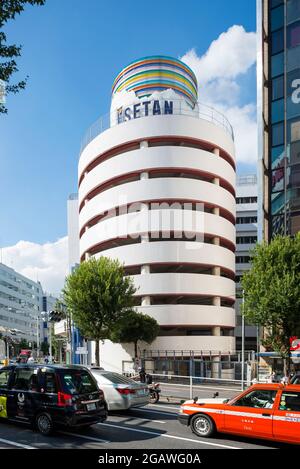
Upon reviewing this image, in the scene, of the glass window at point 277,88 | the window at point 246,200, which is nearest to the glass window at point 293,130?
the glass window at point 277,88

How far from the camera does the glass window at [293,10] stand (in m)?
32.2

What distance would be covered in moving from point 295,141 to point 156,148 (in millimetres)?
15482

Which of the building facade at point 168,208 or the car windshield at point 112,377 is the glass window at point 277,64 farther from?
the car windshield at point 112,377

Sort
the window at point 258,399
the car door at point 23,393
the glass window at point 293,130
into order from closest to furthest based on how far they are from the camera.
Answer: the window at point 258,399 < the car door at point 23,393 < the glass window at point 293,130

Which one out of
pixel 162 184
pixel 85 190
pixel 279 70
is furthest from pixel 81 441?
pixel 85 190

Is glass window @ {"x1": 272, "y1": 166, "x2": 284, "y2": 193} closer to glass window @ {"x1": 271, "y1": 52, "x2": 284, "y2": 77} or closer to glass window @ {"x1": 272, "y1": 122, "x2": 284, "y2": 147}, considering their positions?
glass window @ {"x1": 272, "y1": 122, "x2": 284, "y2": 147}

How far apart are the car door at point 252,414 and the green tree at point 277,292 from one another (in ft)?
34.8

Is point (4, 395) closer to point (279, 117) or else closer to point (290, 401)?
point (290, 401)

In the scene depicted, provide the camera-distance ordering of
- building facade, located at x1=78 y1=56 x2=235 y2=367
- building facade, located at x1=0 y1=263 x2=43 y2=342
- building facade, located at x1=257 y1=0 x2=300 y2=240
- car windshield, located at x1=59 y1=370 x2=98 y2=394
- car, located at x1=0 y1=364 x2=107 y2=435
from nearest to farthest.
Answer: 1. car, located at x1=0 y1=364 x2=107 y2=435
2. car windshield, located at x1=59 y1=370 x2=98 y2=394
3. building facade, located at x1=257 y1=0 x2=300 y2=240
4. building facade, located at x1=78 y1=56 x2=235 y2=367
5. building facade, located at x1=0 y1=263 x2=43 y2=342

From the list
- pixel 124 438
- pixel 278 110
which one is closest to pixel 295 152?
pixel 278 110

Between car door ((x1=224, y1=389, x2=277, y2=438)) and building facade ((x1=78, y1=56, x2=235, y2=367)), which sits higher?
building facade ((x1=78, y1=56, x2=235, y2=367))

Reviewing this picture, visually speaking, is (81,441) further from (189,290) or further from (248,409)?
(189,290)

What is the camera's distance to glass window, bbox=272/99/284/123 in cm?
3183

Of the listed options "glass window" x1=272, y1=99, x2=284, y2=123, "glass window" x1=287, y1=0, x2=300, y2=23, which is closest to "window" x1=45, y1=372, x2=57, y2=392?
"glass window" x1=272, y1=99, x2=284, y2=123
